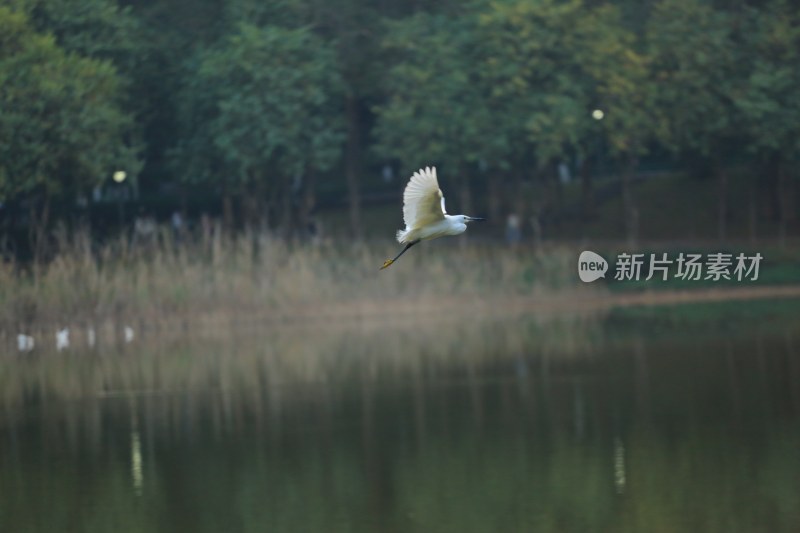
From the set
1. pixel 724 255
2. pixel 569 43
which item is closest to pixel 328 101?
pixel 569 43

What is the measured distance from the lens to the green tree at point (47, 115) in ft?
114

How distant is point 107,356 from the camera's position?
27.8 m

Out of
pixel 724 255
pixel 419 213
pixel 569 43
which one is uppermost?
pixel 569 43

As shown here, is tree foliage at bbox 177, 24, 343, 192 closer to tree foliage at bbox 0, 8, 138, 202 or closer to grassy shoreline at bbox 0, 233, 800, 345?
tree foliage at bbox 0, 8, 138, 202

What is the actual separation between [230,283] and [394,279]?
383 centimetres

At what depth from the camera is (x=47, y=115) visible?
35688 millimetres

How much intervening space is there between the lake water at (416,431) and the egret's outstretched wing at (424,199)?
2853 mm

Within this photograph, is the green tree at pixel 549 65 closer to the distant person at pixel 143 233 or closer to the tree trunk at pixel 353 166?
the tree trunk at pixel 353 166

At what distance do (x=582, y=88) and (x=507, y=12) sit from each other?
134 inches

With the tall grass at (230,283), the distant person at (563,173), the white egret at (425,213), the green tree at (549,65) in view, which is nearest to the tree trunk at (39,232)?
the tall grass at (230,283)

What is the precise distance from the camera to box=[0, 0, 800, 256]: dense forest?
137ft

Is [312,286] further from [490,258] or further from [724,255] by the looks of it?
[724,255]

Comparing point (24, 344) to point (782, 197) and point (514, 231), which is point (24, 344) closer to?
point (514, 231)

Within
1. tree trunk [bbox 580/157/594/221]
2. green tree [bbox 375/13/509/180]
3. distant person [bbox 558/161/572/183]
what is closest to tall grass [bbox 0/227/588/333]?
green tree [bbox 375/13/509/180]
